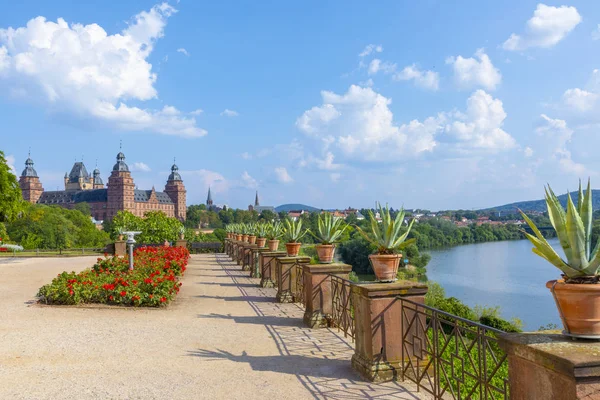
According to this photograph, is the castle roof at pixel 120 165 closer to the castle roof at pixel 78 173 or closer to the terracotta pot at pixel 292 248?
the castle roof at pixel 78 173

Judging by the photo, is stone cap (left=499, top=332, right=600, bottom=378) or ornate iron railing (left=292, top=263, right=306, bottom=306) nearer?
stone cap (left=499, top=332, right=600, bottom=378)

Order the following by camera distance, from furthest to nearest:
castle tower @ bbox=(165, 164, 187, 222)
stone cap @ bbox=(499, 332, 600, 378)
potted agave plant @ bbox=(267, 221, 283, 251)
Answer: castle tower @ bbox=(165, 164, 187, 222) < potted agave plant @ bbox=(267, 221, 283, 251) < stone cap @ bbox=(499, 332, 600, 378)

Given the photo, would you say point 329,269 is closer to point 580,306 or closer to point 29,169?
point 580,306

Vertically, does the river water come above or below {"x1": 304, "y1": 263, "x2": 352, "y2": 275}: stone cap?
below

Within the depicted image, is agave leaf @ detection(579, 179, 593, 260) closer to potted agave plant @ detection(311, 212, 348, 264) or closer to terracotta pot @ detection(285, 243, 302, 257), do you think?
potted agave plant @ detection(311, 212, 348, 264)

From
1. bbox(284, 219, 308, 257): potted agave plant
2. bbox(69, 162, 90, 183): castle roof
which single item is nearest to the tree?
bbox(284, 219, 308, 257): potted agave plant

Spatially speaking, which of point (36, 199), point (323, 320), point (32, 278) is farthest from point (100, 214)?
point (323, 320)

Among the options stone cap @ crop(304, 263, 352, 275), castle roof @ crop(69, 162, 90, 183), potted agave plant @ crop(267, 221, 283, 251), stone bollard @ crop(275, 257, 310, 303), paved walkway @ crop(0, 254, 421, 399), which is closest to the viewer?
paved walkway @ crop(0, 254, 421, 399)

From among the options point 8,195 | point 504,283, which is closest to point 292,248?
point 8,195

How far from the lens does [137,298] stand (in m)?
10.3

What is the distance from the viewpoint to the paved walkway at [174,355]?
17.0ft

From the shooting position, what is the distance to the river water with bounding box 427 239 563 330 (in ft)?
100.0

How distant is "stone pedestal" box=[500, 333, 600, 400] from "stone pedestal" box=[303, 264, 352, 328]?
5.29 m

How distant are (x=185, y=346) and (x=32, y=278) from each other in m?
12.1
